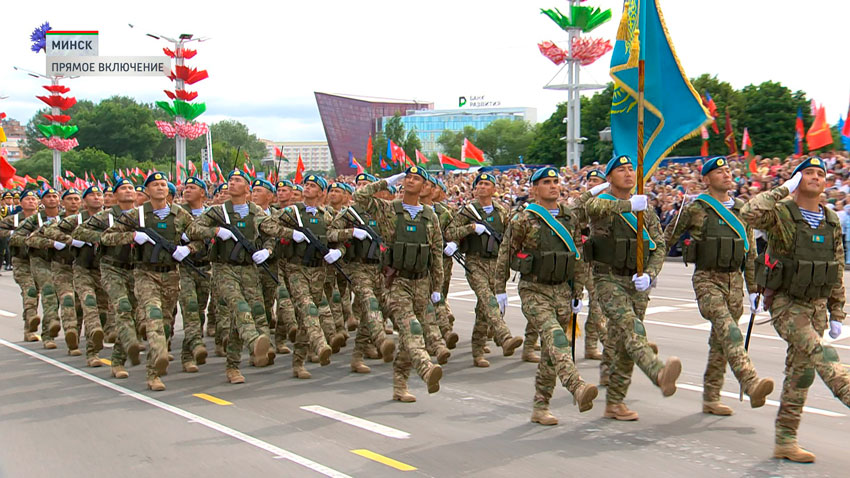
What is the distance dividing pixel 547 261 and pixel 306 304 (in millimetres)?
3465

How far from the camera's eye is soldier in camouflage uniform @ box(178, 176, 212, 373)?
10.5 metres

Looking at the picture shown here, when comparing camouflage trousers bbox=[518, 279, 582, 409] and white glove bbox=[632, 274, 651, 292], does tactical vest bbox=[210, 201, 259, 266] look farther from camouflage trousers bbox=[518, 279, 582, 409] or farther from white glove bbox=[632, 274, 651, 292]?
white glove bbox=[632, 274, 651, 292]

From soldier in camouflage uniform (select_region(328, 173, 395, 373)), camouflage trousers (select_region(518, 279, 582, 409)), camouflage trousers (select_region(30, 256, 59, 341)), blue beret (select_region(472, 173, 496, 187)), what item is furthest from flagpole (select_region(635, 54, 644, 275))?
camouflage trousers (select_region(30, 256, 59, 341))

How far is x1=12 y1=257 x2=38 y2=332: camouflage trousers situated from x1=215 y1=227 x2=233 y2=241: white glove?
15.8 feet

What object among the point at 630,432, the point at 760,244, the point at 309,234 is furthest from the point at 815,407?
the point at 760,244

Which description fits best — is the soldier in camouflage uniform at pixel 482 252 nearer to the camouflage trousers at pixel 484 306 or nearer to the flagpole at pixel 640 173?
the camouflage trousers at pixel 484 306

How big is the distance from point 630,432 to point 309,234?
4.75m

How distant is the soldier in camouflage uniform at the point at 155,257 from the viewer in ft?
30.8

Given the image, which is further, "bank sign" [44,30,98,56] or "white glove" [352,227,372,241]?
"bank sign" [44,30,98,56]

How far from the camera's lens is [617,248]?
753cm

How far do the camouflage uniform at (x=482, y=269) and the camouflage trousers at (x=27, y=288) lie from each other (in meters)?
6.42

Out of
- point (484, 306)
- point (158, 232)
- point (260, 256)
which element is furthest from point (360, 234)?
point (158, 232)

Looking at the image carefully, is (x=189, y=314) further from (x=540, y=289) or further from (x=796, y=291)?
(x=796, y=291)

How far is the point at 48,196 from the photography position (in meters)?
12.7
